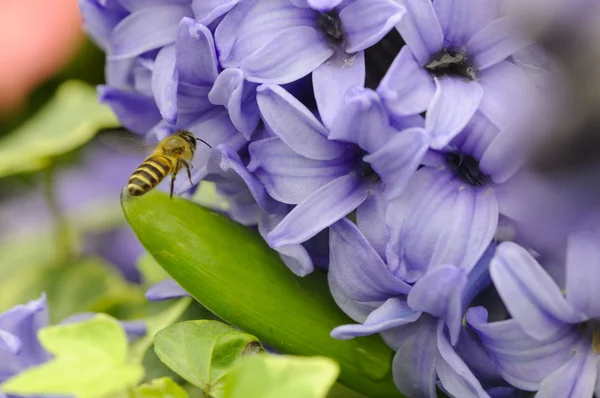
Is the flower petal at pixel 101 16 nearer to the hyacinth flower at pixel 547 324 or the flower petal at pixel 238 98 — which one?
the flower petal at pixel 238 98

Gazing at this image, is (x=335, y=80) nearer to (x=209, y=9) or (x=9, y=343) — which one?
(x=209, y=9)

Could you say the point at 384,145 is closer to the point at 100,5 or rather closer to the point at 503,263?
the point at 503,263

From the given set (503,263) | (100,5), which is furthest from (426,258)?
(100,5)

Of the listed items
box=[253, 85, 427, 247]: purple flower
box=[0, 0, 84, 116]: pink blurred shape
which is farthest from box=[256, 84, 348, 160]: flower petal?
box=[0, 0, 84, 116]: pink blurred shape

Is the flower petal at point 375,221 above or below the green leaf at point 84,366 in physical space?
below

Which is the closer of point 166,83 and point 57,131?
point 166,83

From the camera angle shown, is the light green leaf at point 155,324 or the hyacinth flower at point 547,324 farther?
the light green leaf at point 155,324

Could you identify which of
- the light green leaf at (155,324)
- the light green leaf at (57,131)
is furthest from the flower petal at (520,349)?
the light green leaf at (57,131)

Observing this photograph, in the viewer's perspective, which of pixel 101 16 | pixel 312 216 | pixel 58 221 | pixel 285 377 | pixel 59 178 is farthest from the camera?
pixel 59 178

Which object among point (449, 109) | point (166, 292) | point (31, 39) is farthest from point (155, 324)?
point (31, 39)
